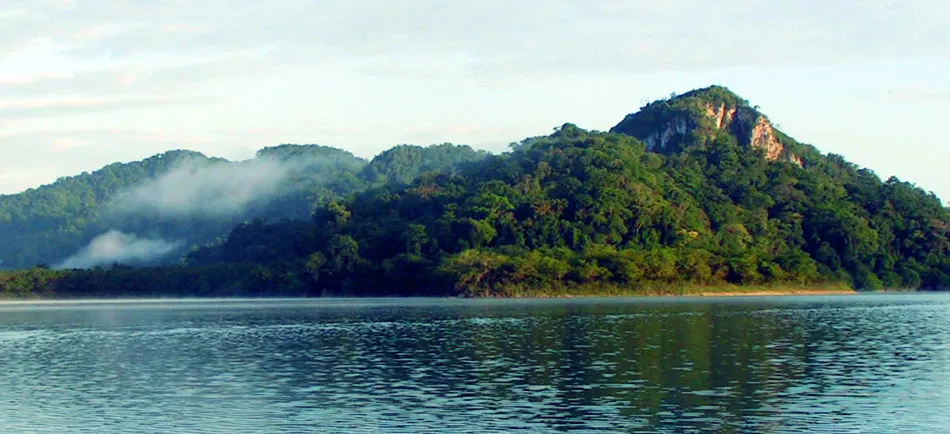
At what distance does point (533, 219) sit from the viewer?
6088 inches

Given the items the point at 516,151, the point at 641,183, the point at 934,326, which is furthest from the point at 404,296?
the point at 934,326

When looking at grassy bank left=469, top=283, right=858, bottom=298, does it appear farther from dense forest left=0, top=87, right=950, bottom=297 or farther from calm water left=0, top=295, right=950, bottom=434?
calm water left=0, top=295, right=950, bottom=434

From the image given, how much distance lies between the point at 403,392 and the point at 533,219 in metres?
119

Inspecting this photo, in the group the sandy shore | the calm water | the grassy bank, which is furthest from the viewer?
the sandy shore

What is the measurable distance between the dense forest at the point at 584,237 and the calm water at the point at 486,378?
214ft

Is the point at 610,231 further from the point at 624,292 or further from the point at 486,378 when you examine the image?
the point at 486,378

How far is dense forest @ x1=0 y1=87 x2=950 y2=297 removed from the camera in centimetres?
13825

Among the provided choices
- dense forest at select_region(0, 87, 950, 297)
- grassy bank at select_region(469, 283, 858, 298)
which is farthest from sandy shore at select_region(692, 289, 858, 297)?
dense forest at select_region(0, 87, 950, 297)

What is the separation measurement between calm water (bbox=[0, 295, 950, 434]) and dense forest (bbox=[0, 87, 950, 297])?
65362 mm

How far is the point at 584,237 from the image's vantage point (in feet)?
490

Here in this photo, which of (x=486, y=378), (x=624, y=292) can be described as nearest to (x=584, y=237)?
(x=624, y=292)

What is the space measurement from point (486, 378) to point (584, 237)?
11010cm

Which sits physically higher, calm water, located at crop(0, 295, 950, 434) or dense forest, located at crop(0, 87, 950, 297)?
dense forest, located at crop(0, 87, 950, 297)

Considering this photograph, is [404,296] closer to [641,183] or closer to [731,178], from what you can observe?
[641,183]
